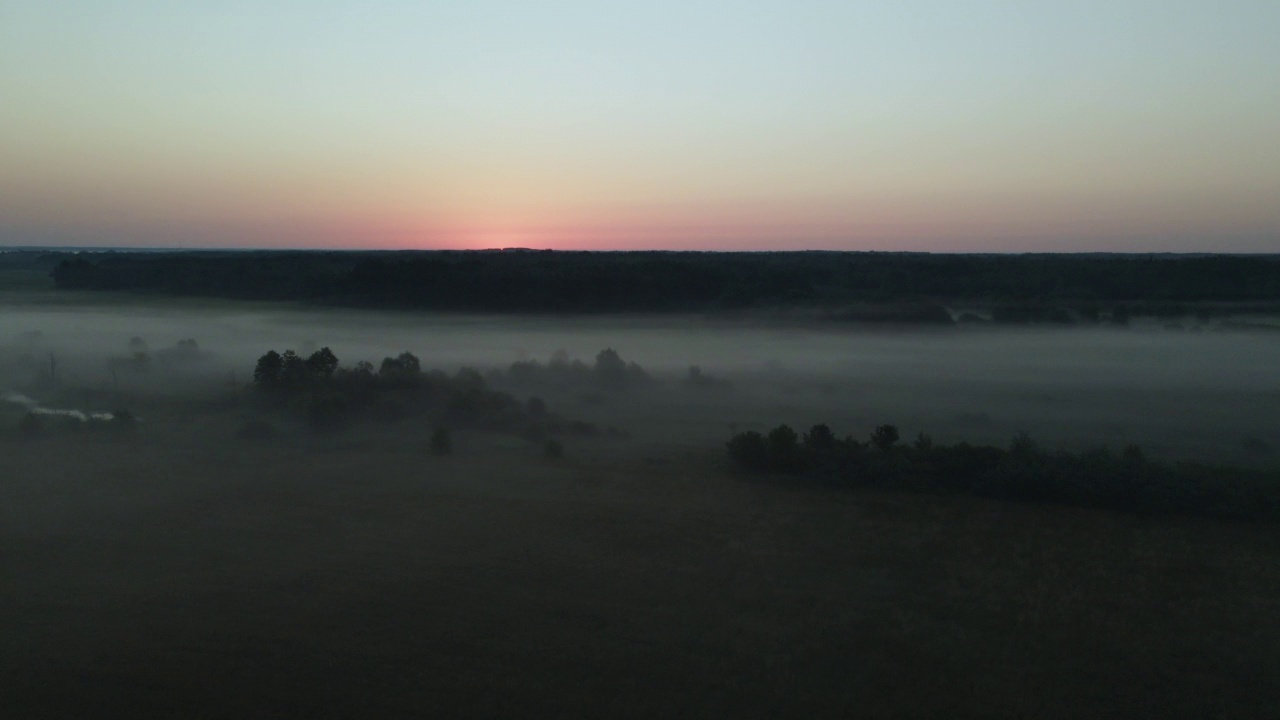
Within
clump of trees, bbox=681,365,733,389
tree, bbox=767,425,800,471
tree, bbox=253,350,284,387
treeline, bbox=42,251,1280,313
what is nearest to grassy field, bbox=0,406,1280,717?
tree, bbox=767,425,800,471

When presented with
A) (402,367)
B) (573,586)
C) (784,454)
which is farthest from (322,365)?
(573,586)

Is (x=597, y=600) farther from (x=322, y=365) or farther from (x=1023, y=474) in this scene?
(x=322, y=365)

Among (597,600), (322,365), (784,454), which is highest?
(322,365)

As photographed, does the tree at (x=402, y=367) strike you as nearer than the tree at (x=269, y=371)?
No

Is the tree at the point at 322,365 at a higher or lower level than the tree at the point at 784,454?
higher

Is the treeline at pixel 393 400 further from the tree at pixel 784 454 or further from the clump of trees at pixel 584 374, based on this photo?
the tree at pixel 784 454

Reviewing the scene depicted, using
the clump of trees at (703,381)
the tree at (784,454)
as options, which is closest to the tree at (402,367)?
the clump of trees at (703,381)
